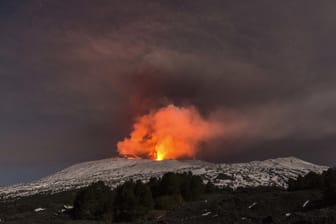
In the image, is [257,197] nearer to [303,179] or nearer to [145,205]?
[145,205]

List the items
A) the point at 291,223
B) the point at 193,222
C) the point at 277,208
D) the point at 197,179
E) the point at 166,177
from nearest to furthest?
the point at 291,223
the point at 193,222
the point at 277,208
the point at 166,177
the point at 197,179

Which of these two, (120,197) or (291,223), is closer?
(291,223)

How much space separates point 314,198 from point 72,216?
59.0m

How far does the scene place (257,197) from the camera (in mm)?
118250

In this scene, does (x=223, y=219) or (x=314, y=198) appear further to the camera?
(x=314, y=198)

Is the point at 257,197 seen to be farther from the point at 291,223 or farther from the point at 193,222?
the point at 291,223

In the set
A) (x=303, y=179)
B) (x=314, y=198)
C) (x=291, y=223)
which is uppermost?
(x=303, y=179)

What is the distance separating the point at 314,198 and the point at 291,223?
147ft

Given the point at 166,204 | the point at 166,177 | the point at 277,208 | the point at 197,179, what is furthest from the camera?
the point at 197,179

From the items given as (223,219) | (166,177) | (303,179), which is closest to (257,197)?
(223,219)

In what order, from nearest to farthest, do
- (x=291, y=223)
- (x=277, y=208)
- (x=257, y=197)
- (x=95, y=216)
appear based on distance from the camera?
1. (x=291, y=223)
2. (x=277, y=208)
3. (x=257, y=197)
4. (x=95, y=216)

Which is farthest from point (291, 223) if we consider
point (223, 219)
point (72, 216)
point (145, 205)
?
point (72, 216)

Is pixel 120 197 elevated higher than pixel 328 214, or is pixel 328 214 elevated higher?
pixel 120 197

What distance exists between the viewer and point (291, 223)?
234 ft
